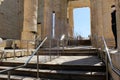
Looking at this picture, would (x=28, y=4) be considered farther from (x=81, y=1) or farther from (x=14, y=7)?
(x=81, y=1)

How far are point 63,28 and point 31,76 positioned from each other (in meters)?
13.4

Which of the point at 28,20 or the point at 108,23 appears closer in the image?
the point at 108,23

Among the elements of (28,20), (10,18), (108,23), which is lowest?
(108,23)

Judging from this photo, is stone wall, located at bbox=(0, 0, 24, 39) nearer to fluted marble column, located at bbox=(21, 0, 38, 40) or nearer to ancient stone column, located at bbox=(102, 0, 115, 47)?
fluted marble column, located at bbox=(21, 0, 38, 40)

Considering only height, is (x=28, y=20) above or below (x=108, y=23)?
above

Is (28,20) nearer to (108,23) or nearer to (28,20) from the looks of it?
(28,20)

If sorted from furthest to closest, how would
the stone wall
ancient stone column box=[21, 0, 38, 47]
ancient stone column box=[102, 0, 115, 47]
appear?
1. the stone wall
2. ancient stone column box=[21, 0, 38, 47]
3. ancient stone column box=[102, 0, 115, 47]

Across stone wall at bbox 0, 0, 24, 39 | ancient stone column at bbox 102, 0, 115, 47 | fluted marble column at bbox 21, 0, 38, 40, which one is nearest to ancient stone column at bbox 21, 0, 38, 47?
fluted marble column at bbox 21, 0, 38, 40

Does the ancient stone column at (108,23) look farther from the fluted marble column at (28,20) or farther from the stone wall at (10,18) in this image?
the stone wall at (10,18)

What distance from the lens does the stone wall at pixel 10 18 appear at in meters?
Result: 17.9

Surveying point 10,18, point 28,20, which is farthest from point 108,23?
point 10,18

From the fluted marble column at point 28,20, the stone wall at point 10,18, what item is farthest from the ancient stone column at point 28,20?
the stone wall at point 10,18

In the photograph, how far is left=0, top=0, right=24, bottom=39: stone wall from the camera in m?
17.9

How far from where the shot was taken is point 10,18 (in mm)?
19375
